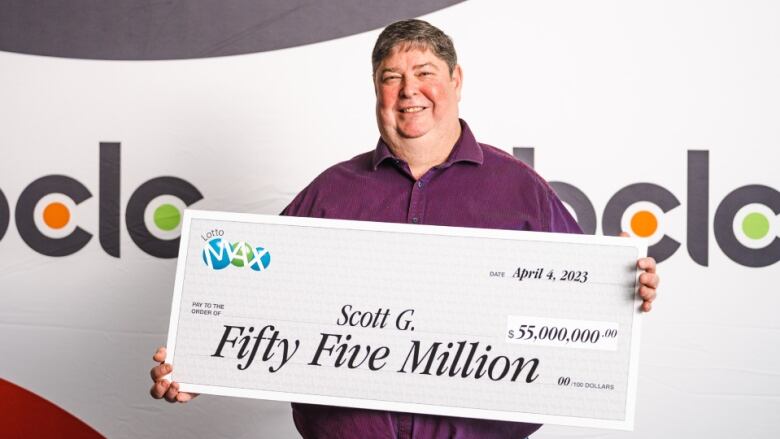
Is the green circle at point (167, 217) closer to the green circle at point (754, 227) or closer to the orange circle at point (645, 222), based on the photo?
the orange circle at point (645, 222)

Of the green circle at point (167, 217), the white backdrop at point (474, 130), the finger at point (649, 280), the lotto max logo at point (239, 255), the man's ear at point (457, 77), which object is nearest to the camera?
the finger at point (649, 280)

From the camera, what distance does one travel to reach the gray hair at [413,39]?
1.39 metres

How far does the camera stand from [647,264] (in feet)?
3.99

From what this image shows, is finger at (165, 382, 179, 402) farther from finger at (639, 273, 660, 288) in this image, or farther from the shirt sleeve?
finger at (639, 273, 660, 288)

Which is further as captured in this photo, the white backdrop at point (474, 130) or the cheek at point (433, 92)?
the white backdrop at point (474, 130)

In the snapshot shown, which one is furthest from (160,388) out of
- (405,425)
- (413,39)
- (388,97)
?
(413,39)

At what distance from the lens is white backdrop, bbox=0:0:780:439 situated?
2012 millimetres

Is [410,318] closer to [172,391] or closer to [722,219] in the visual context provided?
[172,391]

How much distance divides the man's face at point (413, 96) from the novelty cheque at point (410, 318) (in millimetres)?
246

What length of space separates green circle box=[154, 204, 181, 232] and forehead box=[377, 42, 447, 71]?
1.14 meters

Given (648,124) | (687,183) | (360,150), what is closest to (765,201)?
(687,183)

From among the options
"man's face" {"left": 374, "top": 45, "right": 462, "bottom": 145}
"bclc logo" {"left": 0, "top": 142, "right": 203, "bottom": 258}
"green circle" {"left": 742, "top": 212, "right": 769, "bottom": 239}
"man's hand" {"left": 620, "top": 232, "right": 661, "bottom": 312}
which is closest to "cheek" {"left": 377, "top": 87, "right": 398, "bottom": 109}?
"man's face" {"left": 374, "top": 45, "right": 462, "bottom": 145}

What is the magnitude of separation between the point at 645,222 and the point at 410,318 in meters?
1.12

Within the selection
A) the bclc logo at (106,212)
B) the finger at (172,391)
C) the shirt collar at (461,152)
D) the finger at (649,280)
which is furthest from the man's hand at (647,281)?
the bclc logo at (106,212)
